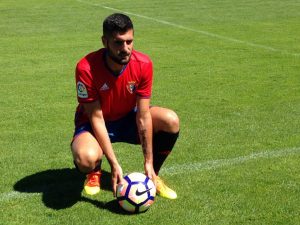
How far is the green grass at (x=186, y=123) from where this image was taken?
14.4 feet

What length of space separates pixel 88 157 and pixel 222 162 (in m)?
1.59

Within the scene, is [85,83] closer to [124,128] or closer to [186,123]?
[124,128]

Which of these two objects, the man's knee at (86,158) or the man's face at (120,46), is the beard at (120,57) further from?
the man's knee at (86,158)

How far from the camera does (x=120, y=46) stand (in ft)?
14.0

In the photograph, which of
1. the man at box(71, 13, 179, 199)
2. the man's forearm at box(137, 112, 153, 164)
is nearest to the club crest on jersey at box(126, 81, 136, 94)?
the man at box(71, 13, 179, 199)

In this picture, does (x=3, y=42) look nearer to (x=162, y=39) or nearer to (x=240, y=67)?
(x=162, y=39)

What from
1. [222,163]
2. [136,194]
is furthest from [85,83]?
[222,163]

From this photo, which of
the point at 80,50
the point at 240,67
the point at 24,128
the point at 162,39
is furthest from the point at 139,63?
the point at 162,39

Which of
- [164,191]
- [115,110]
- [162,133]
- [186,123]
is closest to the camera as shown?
[164,191]

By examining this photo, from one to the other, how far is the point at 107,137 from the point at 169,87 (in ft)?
13.8

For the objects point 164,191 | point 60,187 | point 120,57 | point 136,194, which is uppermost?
point 120,57

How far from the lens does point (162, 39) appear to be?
44.2ft

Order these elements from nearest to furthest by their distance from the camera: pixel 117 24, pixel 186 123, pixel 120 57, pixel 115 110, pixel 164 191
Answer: pixel 117 24
pixel 120 57
pixel 164 191
pixel 115 110
pixel 186 123

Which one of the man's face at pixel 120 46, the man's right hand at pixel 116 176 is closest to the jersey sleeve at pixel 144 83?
the man's face at pixel 120 46
